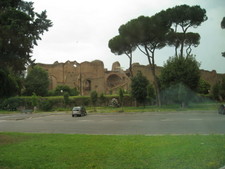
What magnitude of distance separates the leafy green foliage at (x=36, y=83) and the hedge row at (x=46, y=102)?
12439 millimetres

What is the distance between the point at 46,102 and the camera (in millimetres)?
43219

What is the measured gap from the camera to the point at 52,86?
72.2 meters

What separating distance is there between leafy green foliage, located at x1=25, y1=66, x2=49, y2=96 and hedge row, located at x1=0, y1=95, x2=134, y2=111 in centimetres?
1244

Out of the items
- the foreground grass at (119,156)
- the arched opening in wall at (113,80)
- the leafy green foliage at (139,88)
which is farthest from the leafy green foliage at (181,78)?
the arched opening in wall at (113,80)

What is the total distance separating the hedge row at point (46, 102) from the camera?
4366 cm

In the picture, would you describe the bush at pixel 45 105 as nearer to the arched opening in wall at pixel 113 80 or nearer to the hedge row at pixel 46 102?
the hedge row at pixel 46 102

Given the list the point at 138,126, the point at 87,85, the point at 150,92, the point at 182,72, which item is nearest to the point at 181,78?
the point at 182,72

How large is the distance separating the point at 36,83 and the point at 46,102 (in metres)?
16.4

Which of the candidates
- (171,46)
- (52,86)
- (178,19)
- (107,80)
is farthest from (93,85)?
(178,19)

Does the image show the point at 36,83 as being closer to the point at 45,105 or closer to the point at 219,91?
the point at 45,105

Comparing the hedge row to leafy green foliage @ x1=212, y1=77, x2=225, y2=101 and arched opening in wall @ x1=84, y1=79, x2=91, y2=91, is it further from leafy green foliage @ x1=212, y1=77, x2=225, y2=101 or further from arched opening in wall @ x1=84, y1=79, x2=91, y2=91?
arched opening in wall @ x1=84, y1=79, x2=91, y2=91

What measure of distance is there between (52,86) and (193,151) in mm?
68590

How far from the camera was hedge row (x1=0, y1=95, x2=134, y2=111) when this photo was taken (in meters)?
43.7

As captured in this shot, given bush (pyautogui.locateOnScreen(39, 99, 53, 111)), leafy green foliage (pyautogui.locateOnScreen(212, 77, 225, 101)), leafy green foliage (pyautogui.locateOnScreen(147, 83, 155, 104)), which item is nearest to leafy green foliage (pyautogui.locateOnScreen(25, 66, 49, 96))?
bush (pyautogui.locateOnScreen(39, 99, 53, 111))
